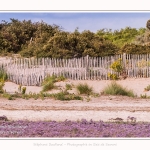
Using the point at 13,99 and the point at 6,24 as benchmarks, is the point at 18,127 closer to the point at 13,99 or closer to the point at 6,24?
the point at 13,99

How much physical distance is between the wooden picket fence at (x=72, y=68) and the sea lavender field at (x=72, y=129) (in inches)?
376

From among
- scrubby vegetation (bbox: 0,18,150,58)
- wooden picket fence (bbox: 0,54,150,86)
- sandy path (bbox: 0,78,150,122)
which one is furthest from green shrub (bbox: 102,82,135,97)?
scrubby vegetation (bbox: 0,18,150,58)

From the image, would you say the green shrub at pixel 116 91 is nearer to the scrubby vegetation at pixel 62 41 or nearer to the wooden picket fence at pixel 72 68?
the wooden picket fence at pixel 72 68

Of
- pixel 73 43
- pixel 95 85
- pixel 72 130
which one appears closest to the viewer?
pixel 72 130

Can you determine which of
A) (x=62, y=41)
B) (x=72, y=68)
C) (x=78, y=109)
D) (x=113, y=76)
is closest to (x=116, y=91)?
(x=78, y=109)

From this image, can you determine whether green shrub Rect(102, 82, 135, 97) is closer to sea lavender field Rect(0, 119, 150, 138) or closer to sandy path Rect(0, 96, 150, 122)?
sandy path Rect(0, 96, 150, 122)

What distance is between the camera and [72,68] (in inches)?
798

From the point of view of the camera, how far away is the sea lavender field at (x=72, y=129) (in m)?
9.20

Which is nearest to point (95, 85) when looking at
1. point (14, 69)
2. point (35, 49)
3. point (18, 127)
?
point (14, 69)

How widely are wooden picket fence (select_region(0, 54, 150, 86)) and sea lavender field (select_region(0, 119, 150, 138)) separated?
9.54 m

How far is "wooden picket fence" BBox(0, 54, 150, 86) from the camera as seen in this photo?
20.0 m

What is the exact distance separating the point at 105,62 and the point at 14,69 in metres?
4.41

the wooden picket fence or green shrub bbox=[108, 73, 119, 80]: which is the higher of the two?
the wooden picket fence

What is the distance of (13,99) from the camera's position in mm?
14508
